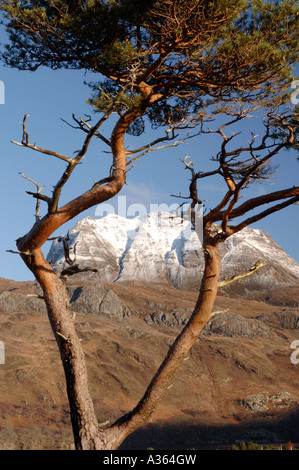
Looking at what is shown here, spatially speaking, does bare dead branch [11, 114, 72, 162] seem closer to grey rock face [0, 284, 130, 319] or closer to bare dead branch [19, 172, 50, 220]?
bare dead branch [19, 172, 50, 220]

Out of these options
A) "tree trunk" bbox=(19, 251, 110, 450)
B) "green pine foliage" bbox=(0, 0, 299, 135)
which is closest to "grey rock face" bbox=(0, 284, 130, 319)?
"green pine foliage" bbox=(0, 0, 299, 135)

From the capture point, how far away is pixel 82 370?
7660 mm

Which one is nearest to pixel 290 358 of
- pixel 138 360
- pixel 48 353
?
pixel 138 360

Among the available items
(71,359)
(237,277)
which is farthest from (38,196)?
(237,277)

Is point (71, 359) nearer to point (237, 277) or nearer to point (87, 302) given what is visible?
point (237, 277)

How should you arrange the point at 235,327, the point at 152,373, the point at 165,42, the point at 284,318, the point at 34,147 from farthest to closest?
1. the point at 284,318
2. the point at 235,327
3. the point at 152,373
4. the point at 165,42
5. the point at 34,147

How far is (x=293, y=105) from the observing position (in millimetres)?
11148

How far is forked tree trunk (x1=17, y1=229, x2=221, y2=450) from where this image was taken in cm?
747

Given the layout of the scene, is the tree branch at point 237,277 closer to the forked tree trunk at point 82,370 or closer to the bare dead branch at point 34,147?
the forked tree trunk at point 82,370

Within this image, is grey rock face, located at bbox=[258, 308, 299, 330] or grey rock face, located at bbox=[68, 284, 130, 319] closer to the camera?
grey rock face, located at bbox=[68, 284, 130, 319]

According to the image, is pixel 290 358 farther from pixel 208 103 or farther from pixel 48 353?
pixel 208 103

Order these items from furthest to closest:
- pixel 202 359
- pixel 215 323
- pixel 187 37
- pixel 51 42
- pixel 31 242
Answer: pixel 215 323, pixel 202 359, pixel 51 42, pixel 187 37, pixel 31 242

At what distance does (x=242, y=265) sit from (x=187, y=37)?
19127cm

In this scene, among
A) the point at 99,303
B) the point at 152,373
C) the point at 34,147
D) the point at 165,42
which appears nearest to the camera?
the point at 34,147
